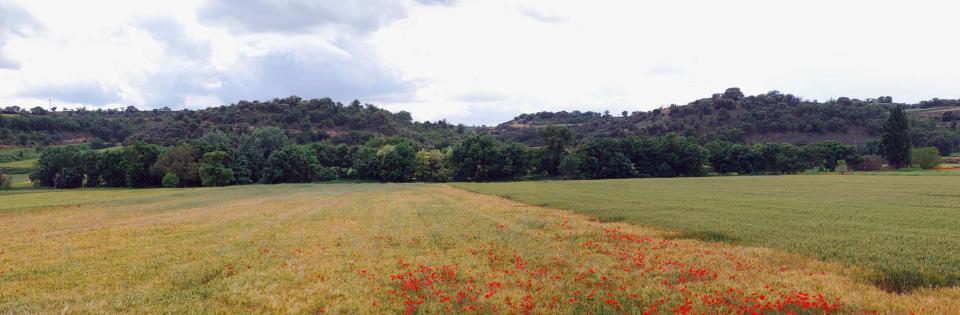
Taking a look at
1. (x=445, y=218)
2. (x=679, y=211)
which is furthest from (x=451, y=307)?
(x=679, y=211)

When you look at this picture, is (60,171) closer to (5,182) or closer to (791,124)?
(5,182)

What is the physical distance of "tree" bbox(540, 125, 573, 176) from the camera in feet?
380

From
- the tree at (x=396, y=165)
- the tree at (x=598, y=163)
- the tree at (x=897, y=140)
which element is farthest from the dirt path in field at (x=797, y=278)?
the tree at (x=897, y=140)

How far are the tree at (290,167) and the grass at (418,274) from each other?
84.7 m

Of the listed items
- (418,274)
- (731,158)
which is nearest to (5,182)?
(418,274)

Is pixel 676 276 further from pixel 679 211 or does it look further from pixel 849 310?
pixel 679 211

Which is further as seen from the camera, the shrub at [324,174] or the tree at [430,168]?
the shrub at [324,174]

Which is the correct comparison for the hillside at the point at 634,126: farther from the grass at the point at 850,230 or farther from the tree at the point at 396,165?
the grass at the point at 850,230

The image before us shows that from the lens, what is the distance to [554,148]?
116m

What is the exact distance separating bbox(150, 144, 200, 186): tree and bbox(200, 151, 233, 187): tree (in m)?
2.47

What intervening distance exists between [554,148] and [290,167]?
194 feet

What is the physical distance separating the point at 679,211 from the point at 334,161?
346 feet

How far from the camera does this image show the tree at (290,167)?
4072 inches

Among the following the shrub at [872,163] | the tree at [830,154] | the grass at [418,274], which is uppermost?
the tree at [830,154]
